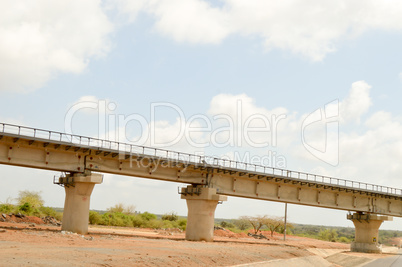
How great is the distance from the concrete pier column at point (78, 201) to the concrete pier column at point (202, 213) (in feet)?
35.1

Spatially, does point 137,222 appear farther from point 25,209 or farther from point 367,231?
point 367,231

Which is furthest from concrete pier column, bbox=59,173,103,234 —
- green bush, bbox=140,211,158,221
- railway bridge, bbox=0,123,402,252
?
green bush, bbox=140,211,158,221

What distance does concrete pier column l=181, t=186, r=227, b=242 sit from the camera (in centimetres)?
4350

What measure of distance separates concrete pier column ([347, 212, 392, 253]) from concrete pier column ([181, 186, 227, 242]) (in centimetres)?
2455

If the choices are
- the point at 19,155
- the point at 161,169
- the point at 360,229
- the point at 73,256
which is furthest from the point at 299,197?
the point at 73,256

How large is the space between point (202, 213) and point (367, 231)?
27.0 meters

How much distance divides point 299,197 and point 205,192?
46.2 feet

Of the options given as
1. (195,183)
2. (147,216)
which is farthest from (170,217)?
(195,183)

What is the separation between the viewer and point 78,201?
3738 cm

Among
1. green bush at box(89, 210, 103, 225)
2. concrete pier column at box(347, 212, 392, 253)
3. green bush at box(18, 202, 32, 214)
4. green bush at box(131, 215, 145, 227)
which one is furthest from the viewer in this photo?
green bush at box(131, 215, 145, 227)

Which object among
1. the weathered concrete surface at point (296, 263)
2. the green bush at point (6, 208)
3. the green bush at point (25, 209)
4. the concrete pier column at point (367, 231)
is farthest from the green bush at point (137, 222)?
the weathered concrete surface at point (296, 263)

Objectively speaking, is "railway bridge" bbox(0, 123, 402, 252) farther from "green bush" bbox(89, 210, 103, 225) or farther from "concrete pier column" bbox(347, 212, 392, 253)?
"green bush" bbox(89, 210, 103, 225)

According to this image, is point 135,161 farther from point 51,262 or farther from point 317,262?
point 51,262

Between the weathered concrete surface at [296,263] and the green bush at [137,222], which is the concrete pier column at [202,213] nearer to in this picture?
the weathered concrete surface at [296,263]
